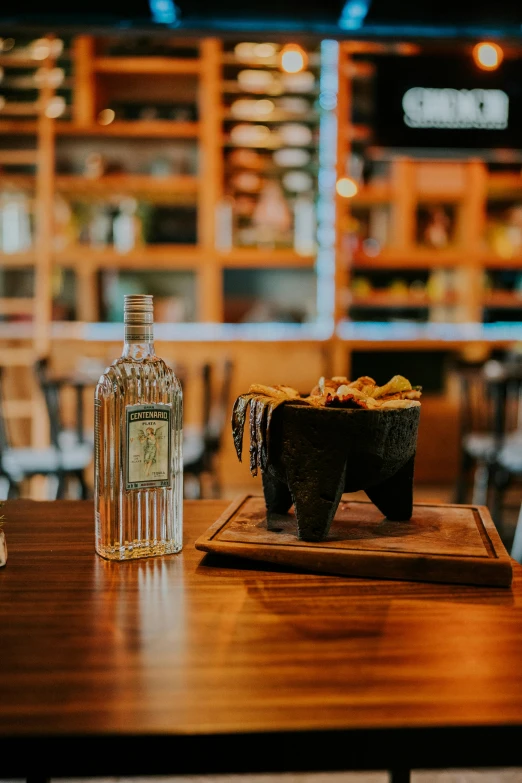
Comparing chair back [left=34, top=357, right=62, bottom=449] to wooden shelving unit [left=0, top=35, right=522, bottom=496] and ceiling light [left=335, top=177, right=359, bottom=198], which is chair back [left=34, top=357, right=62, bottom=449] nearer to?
wooden shelving unit [left=0, top=35, right=522, bottom=496]

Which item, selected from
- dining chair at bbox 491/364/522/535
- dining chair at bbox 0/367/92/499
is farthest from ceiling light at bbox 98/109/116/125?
dining chair at bbox 491/364/522/535

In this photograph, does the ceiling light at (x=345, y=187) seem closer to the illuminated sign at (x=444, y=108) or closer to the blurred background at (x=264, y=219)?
the blurred background at (x=264, y=219)

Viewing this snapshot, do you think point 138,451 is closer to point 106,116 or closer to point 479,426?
point 479,426

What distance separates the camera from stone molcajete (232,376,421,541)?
2.89 feet

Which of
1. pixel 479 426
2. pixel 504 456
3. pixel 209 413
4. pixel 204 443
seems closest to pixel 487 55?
pixel 479 426

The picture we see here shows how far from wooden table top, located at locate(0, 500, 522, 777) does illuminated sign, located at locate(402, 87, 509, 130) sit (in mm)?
3937

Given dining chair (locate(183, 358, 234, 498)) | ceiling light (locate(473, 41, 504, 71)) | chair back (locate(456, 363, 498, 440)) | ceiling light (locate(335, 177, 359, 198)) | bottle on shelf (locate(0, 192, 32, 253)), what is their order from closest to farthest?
dining chair (locate(183, 358, 234, 498)) < chair back (locate(456, 363, 498, 440)) < ceiling light (locate(473, 41, 504, 71)) < ceiling light (locate(335, 177, 359, 198)) < bottle on shelf (locate(0, 192, 32, 253))

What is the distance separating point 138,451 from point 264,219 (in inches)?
194

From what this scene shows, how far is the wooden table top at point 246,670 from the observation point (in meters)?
0.55

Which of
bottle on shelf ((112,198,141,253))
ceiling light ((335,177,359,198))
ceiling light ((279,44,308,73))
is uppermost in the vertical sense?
ceiling light ((279,44,308,73))

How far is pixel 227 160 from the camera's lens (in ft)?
18.6

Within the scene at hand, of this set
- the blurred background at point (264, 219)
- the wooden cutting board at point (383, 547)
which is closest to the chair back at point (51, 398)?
the blurred background at point (264, 219)

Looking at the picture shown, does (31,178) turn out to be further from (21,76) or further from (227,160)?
(227,160)

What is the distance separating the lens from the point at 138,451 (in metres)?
0.90
